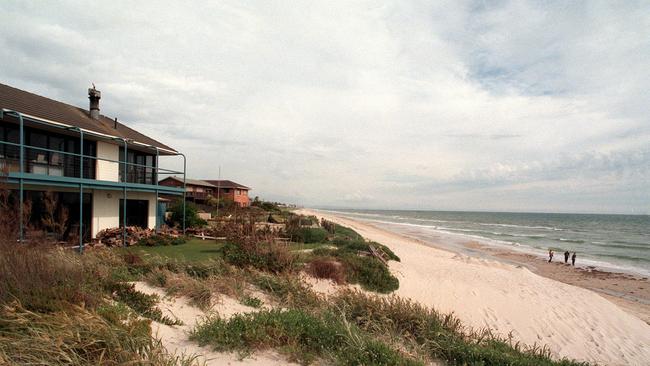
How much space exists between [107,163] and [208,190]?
1285 inches

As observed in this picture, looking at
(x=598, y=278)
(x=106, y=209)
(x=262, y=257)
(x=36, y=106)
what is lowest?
(x=598, y=278)

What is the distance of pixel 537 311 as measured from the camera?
11305mm

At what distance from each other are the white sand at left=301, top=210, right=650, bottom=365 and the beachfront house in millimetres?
11939

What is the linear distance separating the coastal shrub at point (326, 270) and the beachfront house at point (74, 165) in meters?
7.57

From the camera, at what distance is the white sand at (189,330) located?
16.7ft

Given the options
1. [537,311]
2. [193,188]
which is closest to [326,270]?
[537,311]

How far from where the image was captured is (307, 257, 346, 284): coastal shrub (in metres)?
10.6

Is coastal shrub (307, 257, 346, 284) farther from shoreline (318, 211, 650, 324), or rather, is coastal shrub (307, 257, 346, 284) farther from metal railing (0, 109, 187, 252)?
shoreline (318, 211, 650, 324)

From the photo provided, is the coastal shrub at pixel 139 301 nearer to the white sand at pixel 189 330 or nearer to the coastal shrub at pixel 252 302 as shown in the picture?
the white sand at pixel 189 330

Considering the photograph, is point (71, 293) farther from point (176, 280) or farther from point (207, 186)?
point (207, 186)

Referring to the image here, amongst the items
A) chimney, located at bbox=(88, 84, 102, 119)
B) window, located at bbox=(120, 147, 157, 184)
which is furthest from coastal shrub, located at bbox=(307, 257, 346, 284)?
chimney, located at bbox=(88, 84, 102, 119)

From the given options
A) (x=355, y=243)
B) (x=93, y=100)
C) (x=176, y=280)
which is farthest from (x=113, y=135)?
(x=355, y=243)

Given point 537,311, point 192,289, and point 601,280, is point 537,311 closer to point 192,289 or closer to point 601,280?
point 192,289

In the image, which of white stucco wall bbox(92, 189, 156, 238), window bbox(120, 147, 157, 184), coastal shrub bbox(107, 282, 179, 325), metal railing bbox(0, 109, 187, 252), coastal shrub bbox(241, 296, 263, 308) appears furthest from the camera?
window bbox(120, 147, 157, 184)
